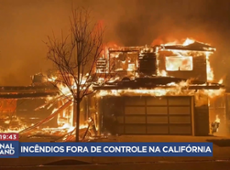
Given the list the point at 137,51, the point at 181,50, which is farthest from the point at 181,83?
the point at 137,51

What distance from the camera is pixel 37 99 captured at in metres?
18.3

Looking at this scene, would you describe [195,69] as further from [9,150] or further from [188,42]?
[9,150]

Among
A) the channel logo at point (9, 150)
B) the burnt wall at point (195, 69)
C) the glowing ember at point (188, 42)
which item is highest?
the glowing ember at point (188, 42)

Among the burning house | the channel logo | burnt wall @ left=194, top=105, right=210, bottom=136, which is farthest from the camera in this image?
burnt wall @ left=194, top=105, right=210, bottom=136

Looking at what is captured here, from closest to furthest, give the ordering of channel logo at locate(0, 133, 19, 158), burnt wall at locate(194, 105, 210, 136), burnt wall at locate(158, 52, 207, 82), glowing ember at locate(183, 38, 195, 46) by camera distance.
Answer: channel logo at locate(0, 133, 19, 158) → burnt wall at locate(194, 105, 210, 136) → burnt wall at locate(158, 52, 207, 82) → glowing ember at locate(183, 38, 195, 46)

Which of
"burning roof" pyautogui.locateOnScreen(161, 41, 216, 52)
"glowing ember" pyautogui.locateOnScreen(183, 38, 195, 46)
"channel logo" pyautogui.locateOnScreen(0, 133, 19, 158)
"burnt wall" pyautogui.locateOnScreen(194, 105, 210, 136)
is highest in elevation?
"glowing ember" pyautogui.locateOnScreen(183, 38, 195, 46)

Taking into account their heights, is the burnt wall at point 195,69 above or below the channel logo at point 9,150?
above

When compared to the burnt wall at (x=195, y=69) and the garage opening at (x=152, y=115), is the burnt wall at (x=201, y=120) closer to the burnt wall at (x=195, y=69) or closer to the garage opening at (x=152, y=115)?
the garage opening at (x=152, y=115)

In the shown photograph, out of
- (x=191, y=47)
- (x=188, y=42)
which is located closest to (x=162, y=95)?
(x=191, y=47)

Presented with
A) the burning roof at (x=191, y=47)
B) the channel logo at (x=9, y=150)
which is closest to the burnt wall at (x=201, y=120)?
the burning roof at (x=191, y=47)

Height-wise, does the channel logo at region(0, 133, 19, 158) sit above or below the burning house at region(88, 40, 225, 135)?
below

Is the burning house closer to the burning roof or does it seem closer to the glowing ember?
the burning roof

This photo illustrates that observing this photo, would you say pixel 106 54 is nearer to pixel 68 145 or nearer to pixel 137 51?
pixel 137 51

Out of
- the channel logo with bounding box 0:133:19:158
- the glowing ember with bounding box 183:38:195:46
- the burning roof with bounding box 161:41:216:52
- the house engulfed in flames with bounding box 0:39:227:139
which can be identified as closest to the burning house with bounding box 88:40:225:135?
the house engulfed in flames with bounding box 0:39:227:139
